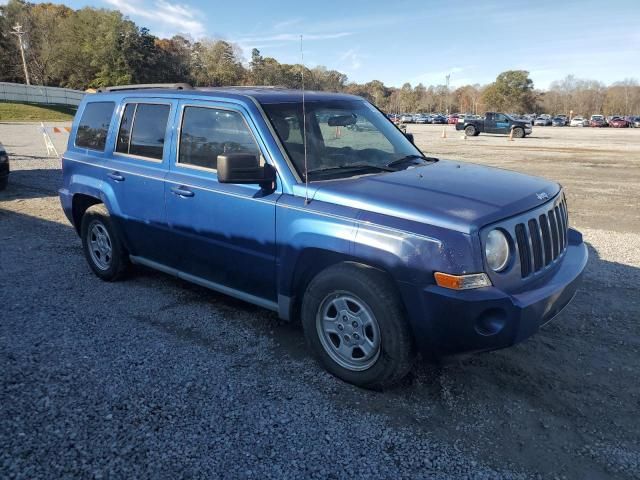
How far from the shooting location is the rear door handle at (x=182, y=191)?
4.21m

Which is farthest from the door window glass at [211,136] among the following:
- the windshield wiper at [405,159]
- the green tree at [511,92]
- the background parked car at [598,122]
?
the green tree at [511,92]

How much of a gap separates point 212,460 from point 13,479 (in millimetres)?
993

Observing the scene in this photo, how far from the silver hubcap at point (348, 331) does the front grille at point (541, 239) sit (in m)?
1.01

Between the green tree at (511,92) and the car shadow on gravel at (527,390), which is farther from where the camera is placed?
the green tree at (511,92)

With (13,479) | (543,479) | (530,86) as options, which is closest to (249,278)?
(13,479)

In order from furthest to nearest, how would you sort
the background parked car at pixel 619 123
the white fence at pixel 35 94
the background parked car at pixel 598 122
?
the background parked car at pixel 598 122, the background parked car at pixel 619 123, the white fence at pixel 35 94

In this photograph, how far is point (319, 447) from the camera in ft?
9.46

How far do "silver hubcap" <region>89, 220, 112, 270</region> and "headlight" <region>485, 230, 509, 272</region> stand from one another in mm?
3922

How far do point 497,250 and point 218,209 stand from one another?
2112 mm

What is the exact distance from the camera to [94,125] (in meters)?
5.43

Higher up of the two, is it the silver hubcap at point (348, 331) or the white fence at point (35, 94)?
the white fence at point (35, 94)

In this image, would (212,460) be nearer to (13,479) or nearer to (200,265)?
(13,479)

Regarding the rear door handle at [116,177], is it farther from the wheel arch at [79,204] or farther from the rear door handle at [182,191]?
the rear door handle at [182,191]

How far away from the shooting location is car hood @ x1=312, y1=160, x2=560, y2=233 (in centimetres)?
302
